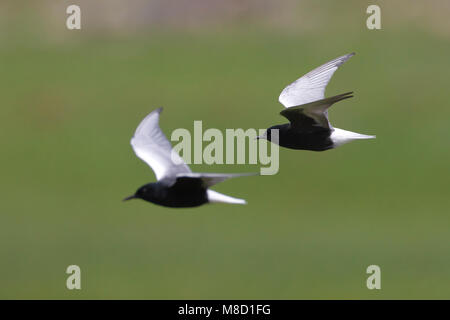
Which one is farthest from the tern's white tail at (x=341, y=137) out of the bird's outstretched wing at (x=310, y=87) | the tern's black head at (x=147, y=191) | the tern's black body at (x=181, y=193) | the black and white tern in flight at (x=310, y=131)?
the tern's black head at (x=147, y=191)

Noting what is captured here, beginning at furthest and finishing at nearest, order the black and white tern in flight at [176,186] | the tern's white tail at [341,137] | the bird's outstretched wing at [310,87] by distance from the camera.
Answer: the bird's outstretched wing at [310,87]
the tern's white tail at [341,137]
the black and white tern in flight at [176,186]

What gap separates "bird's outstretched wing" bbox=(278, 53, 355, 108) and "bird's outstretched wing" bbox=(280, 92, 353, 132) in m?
0.49

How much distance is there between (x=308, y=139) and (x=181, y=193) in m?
1.32

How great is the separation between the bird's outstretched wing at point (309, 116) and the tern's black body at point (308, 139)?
18 millimetres

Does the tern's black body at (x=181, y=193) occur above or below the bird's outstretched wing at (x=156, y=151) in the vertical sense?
below

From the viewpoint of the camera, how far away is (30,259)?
61.4ft

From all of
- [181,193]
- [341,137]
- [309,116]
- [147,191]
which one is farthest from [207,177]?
[341,137]

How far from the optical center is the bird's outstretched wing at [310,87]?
7.59 metres

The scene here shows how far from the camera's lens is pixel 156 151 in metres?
6.67

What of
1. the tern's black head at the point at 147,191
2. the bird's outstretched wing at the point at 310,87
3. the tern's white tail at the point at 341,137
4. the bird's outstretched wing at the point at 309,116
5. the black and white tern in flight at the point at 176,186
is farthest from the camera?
the bird's outstretched wing at the point at 310,87

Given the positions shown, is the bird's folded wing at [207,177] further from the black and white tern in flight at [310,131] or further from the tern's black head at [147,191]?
the black and white tern in flight at [310,131]

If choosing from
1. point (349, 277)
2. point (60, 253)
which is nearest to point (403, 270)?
point (349, 277)

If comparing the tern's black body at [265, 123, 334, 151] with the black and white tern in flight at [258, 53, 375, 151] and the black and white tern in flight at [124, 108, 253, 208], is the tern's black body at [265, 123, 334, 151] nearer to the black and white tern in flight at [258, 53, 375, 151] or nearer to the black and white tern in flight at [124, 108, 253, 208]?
the black and white tern in flight at [258, 53, 375, 151]

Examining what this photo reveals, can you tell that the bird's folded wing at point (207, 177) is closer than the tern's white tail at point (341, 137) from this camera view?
Yes
